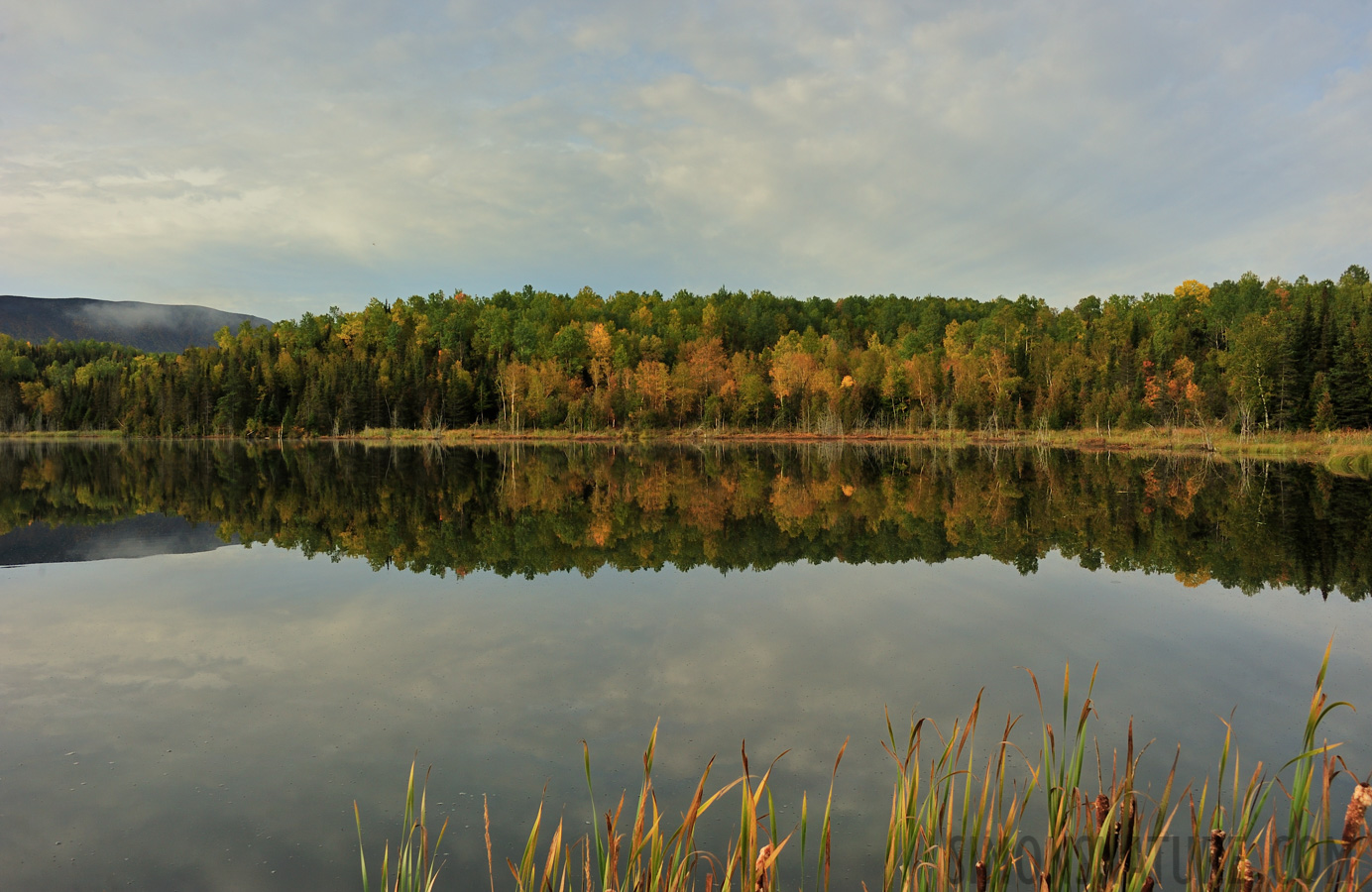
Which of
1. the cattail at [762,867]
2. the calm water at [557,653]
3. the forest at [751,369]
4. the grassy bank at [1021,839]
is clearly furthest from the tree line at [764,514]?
the forest at [751,369]

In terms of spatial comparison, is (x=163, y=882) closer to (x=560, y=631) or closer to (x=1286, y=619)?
(x=560, y=631)

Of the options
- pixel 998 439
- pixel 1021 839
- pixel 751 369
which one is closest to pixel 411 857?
pixel 1021 839

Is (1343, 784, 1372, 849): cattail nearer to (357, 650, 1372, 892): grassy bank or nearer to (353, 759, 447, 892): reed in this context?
(357, 650, 1372, 892): grassy bank

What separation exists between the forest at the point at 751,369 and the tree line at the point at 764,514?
29.8m

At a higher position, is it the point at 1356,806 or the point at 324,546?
the point at 1356,806

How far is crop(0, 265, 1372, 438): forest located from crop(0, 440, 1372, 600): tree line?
97.7 feet

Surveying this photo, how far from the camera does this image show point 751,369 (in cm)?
7938

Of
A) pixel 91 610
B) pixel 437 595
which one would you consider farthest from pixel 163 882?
pixel 91 610

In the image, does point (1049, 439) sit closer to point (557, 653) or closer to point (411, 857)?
point (557, 653)

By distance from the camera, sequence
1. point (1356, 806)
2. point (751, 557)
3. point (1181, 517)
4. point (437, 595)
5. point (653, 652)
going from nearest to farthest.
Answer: point (1356, 806) < point (653, 652) < point (437, 595) < point (751, 557) < point (1181, 517)

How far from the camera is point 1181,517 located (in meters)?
18.5

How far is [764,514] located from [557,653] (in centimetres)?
1177

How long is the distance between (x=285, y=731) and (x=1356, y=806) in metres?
7.13

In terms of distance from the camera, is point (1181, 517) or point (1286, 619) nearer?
point (1286, 619)
